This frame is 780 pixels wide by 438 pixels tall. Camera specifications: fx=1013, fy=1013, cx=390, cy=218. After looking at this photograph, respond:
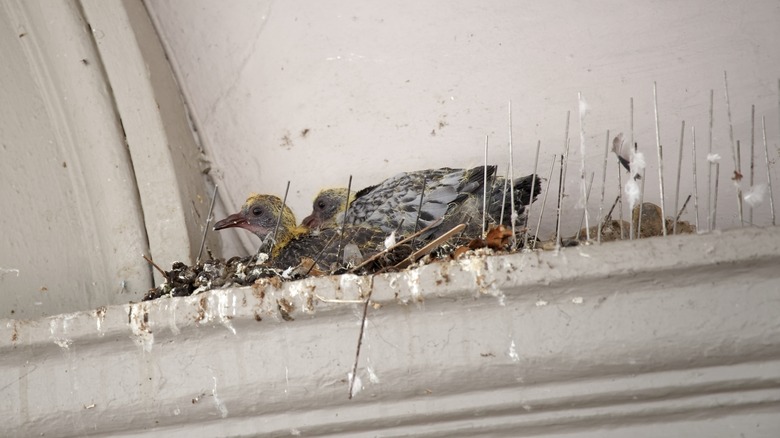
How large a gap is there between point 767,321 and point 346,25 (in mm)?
1601

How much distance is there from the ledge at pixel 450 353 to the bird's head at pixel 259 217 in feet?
2.22

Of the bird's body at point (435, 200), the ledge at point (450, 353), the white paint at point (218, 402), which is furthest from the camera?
the bird's body at point (435, 200)

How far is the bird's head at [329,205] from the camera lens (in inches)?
118

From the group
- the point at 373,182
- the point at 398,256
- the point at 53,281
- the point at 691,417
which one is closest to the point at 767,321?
the point at 691,417

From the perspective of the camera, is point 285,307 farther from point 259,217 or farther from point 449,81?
point 449,81

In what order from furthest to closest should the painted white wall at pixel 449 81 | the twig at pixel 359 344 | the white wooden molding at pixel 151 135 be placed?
the painted white wall at pixel 449 81, the white wooden molding at pixel 151 135, the twig at pixel 359 344

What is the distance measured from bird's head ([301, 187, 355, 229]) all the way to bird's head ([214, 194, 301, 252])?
9cm

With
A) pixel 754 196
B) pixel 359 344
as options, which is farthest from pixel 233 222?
pixel 754 196

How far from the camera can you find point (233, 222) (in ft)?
9.83

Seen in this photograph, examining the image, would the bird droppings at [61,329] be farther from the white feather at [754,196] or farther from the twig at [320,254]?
the white feather at [754,196]

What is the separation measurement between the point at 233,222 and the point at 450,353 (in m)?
1.03

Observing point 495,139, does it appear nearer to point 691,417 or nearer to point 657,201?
point 657,201

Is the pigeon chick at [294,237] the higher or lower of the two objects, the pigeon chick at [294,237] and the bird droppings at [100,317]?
the higher

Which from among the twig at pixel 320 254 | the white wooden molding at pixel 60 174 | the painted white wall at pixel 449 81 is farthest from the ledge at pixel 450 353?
the painted white wall at pixel 449 81
